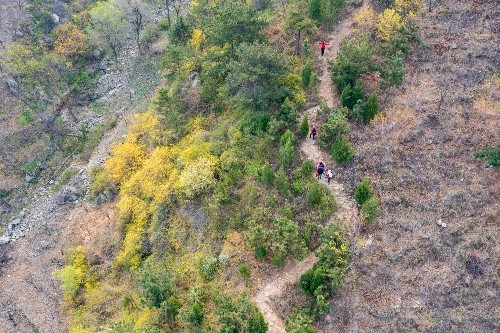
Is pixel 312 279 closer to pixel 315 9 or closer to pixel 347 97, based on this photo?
pixel 347 97

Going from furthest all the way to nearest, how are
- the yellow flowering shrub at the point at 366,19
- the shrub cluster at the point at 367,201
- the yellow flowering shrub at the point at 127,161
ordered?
the yellow flowering shrub at the point at 127,161 < the yellow flowering shrub at the point at 366,19 < the shrub cluster at the point at 367,201

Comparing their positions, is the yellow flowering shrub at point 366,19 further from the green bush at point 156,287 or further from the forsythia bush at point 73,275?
the forsythia bush at point 73,275

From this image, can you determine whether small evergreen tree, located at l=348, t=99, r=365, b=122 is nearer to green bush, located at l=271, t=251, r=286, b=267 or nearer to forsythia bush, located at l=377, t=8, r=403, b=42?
forsythia bush, located at l=377, t=8, r=403, b=42

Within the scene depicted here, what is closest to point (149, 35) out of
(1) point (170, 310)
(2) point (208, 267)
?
(2) point (208, 267)

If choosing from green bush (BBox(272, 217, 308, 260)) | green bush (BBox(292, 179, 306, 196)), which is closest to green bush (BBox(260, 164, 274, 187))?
green bush (BBox(292, 179, 306, 196))

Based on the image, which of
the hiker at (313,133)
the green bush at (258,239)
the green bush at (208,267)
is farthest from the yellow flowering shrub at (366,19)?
the green bush at (208,267)

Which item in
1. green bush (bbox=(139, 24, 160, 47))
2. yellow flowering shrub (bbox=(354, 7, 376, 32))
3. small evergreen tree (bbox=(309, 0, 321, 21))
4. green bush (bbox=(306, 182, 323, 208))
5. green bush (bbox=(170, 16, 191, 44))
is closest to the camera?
green bush (bbox=(306, 182, 323, 208))
